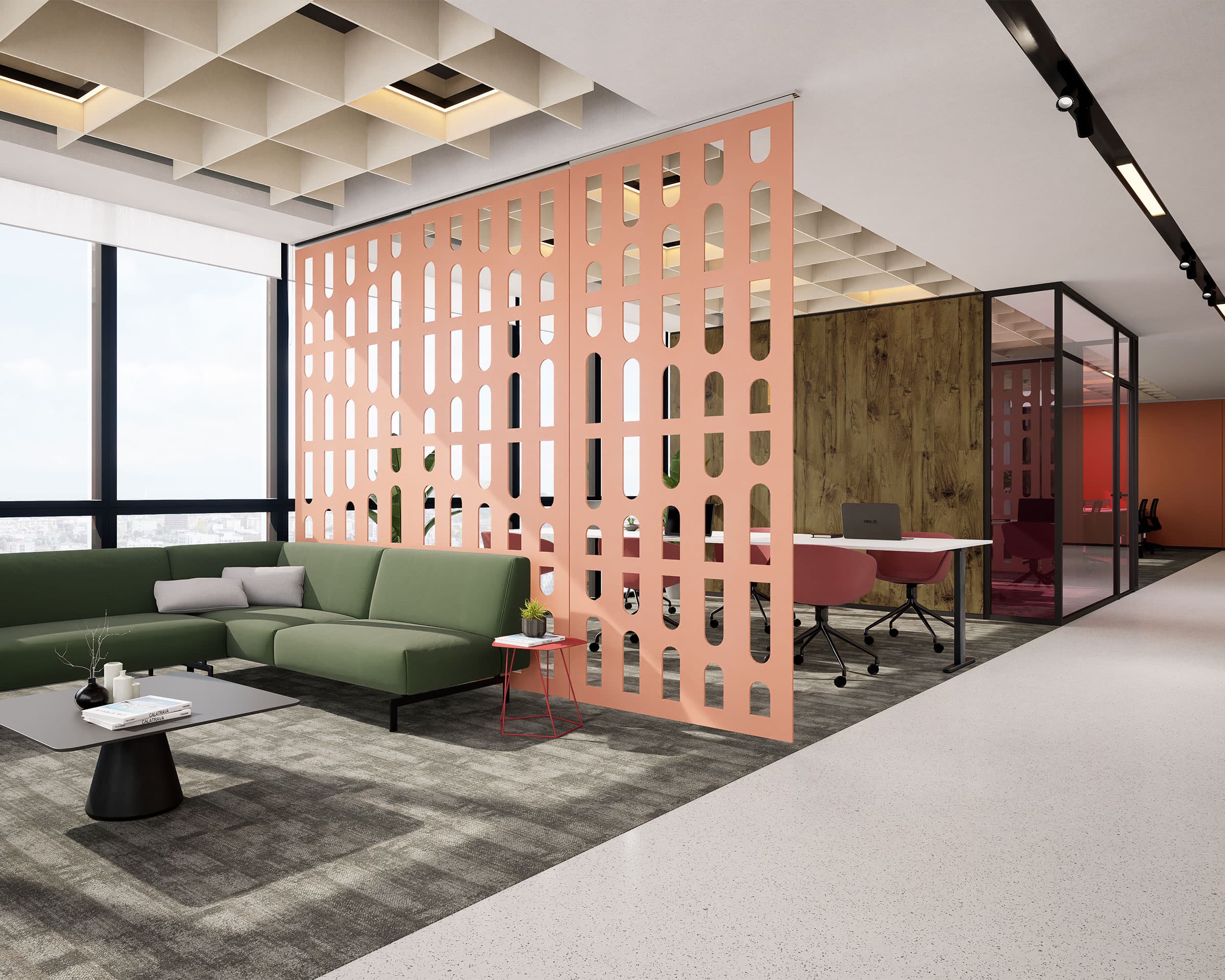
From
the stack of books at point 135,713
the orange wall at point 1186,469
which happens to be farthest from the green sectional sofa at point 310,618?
the orange wall at point 1186,469

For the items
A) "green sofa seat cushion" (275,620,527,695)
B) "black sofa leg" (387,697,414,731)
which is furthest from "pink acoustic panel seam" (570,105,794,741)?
"black sofa leg" (387,697,414,731)

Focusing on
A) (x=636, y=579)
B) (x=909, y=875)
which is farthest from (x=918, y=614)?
(x=909, y=875)

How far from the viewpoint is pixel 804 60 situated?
3871 mm

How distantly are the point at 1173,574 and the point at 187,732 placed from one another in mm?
13121

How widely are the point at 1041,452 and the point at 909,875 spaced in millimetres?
6160

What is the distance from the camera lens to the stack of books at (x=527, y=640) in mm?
4328

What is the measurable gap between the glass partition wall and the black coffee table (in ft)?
22.1

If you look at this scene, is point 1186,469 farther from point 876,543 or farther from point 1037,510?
point 876,543

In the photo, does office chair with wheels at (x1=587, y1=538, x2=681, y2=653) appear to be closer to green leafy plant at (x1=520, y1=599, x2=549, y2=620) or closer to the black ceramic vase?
green leafy plant at (x1=520, y1=599, x2=549, y2=620)

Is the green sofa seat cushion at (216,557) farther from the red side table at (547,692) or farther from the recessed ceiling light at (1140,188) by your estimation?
the recessed ceiling light at (1140,188)

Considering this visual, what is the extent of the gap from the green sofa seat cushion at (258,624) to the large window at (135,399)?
1.42 meters

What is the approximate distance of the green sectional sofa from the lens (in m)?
4.42

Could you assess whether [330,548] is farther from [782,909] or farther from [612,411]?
[782,909]

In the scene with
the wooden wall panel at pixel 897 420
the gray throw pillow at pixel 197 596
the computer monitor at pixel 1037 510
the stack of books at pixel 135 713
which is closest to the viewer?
the stack of books at pixel 135 713
